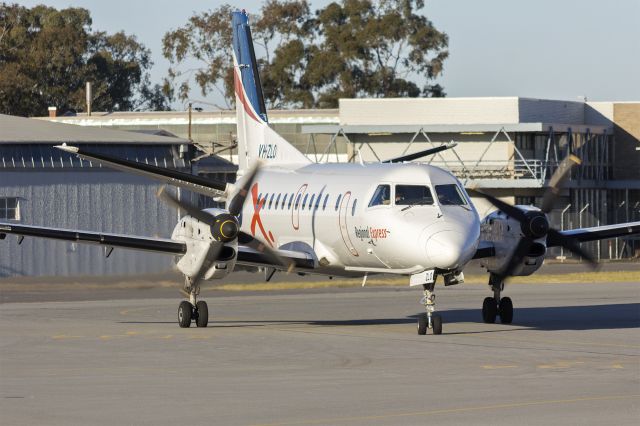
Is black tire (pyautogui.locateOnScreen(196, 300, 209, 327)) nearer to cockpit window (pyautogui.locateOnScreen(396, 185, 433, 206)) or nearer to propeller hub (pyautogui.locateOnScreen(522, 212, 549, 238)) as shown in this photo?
cockpit window (pyautogui.locateOnScreen(396, 185, 433, 206))

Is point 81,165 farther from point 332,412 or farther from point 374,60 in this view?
point 374,60

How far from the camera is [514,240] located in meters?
25.0

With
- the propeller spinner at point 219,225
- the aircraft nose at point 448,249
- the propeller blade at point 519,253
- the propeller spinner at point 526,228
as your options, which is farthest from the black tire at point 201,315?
the propeller blade at point 519,253

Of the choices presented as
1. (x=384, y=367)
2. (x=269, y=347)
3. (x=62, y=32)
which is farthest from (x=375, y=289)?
(x=62, y=32)

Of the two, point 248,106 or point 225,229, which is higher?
point 248,106

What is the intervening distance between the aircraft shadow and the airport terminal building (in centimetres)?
1887

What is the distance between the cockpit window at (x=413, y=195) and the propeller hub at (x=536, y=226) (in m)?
2.72

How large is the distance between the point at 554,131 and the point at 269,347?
4390 centimetres

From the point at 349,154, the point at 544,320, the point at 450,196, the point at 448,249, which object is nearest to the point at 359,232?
the point at 450,196

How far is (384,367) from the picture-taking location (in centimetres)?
1777

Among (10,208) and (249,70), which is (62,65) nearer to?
(10,208)

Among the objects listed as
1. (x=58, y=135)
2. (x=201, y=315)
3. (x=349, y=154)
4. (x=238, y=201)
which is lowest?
(x=201, y=315)

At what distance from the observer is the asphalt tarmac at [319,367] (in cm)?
1342

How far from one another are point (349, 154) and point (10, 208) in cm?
2211
